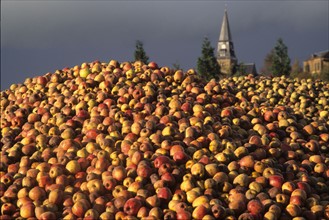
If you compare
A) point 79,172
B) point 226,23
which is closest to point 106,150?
point 79,172

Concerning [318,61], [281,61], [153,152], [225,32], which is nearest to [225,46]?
[225,32]

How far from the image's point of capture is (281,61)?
41.7 meters

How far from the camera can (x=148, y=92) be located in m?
5.61

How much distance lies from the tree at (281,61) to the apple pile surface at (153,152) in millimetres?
35031

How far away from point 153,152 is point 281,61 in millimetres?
39240

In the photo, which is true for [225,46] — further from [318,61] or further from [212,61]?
[212,61]

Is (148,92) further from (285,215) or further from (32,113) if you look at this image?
(285,215)

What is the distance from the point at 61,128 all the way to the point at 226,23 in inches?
3881

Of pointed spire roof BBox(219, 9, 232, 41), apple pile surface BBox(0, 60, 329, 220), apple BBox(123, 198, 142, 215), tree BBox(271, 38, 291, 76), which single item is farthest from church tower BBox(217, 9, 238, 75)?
apple BBox(123, 198, 142, 215)

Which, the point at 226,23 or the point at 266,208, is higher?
the point at 226,23

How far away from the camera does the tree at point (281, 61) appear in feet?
132

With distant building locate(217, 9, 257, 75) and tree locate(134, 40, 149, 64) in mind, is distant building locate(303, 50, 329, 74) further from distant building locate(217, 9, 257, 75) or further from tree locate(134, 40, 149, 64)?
tree locate(134, 40, 149, 64)

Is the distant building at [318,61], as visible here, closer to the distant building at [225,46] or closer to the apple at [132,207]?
the distant building at [225,46]

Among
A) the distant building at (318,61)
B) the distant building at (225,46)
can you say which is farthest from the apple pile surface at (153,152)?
the distant building at (225,46)
